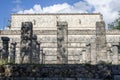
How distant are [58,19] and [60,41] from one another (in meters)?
45.5

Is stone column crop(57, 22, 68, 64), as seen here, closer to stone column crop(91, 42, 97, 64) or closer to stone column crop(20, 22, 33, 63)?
stone column crop(20, 22, 33, 63)

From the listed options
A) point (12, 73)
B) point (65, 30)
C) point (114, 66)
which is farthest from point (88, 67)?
point (65, 30)

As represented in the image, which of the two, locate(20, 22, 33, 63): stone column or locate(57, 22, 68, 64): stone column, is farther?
locate(57, 22, 68, 64): stone column

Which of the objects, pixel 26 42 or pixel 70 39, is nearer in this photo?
pixel 26 42

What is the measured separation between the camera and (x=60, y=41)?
61.9 feet

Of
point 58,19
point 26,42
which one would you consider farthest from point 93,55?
point 58,19

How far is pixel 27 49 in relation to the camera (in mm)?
16906

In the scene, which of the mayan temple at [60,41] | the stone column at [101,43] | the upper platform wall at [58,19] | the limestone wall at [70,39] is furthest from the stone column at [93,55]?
the upper platform wall at [58,19]

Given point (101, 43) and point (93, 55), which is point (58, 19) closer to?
point (93, 55)

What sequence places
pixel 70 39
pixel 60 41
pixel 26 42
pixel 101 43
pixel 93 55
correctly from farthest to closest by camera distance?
pixel 70 39 < pixel 93 55 < pixel 60 41 < pixel 101 43 < pixel 26 42

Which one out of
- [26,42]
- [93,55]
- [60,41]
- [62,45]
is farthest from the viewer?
[93,55]

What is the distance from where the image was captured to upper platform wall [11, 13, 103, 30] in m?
63.6

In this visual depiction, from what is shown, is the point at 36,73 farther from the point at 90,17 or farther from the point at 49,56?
the point at 90,17

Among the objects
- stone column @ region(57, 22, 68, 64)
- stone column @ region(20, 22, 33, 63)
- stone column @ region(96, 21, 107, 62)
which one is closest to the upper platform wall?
stone column @ region(57, 22, 68, 64)
